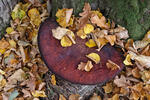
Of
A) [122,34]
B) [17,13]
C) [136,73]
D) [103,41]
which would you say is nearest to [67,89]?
[103,41]

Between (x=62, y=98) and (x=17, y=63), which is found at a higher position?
(x=17, y=63)

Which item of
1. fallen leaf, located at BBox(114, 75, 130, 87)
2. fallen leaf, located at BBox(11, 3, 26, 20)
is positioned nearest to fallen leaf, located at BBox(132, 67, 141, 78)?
fallen leaf, located at BBox(114, 75, 130, 87)

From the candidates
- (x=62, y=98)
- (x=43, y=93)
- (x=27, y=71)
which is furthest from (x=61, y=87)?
(x=27, y=71)

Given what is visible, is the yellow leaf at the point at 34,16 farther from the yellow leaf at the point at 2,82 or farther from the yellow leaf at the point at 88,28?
the yellow leaf at the point at 2,82

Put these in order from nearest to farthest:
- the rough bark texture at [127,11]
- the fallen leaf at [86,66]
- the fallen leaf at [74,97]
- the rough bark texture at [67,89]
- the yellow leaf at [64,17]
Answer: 1. the fallen leaf at [86,66]
2. the rough bark texture at [127,11]
3. the yellow leaf at [64,17]
4. the rough bark texture at [67,89]
5. the fallen leaf at [74,97]

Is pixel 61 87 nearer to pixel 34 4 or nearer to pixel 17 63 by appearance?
pixel 17 63

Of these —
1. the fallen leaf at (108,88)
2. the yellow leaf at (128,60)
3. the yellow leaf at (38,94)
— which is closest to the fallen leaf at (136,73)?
the yellow leaf at (128,60)
